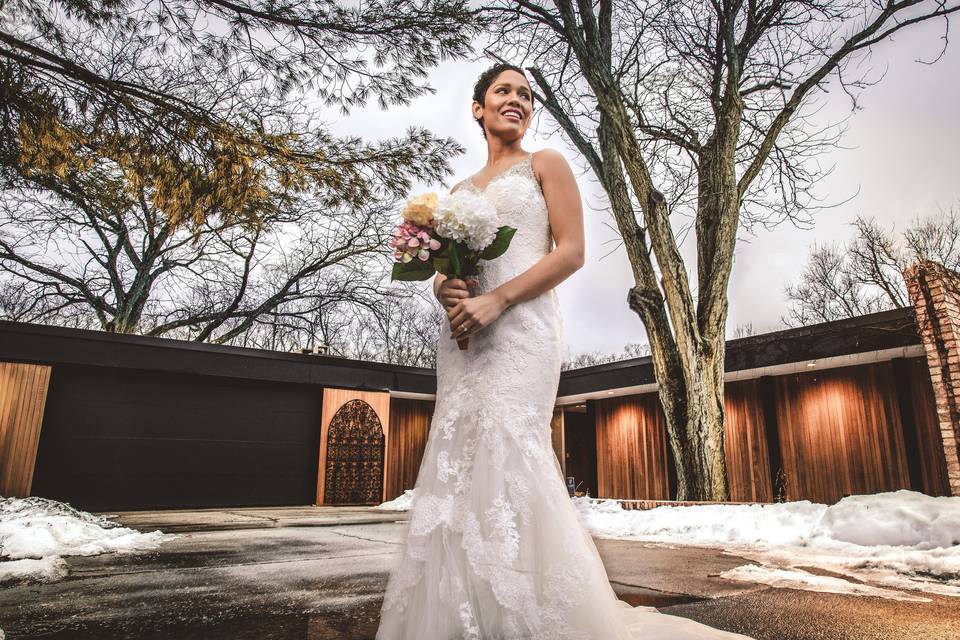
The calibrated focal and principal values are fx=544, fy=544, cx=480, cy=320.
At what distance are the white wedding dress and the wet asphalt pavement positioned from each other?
0.61 ft

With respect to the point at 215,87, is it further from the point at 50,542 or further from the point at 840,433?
the point at 840,433

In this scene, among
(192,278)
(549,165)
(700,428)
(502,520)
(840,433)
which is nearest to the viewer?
(502,520)

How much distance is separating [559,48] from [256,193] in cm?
603

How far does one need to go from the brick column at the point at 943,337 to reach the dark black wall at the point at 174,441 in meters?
10.4

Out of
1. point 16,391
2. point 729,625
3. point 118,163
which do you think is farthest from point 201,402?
point 729,625

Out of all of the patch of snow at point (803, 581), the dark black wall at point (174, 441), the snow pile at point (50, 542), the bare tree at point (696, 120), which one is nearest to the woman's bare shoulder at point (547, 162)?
the patch of snow at point (803, 581)

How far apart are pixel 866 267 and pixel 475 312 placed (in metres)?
15.0

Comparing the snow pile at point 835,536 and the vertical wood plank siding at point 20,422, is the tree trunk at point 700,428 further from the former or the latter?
the vertical wood plank siding at point 20,422

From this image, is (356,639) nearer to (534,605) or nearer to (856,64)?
(534,605)

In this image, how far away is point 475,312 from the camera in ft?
4.47

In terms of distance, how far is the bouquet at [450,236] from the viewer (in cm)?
140

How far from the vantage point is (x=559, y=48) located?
7.86 meters

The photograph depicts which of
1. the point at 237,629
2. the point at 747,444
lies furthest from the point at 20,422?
the point at 747,444

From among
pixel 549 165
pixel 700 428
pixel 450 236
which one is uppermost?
pixel 549 165
